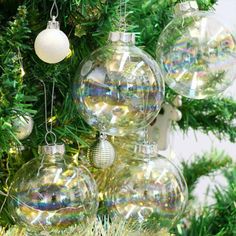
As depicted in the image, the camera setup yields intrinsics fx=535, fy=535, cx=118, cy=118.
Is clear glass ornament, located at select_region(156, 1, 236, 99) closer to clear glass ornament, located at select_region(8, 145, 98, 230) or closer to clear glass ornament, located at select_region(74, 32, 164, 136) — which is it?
clear glass ornament, located at select_region(74, 32, 164, 136)

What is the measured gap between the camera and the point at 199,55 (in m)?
0.53

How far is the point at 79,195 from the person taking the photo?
1.78 feet

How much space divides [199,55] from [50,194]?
0.20 meters

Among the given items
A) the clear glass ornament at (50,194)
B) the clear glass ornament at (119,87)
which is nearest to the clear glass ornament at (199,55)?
the clear glass ornament at (119,87)

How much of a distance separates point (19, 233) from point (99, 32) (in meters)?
0.22

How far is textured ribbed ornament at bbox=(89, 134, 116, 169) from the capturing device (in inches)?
24.2

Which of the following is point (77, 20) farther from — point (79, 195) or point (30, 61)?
point (79, 195)

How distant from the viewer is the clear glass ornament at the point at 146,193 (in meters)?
0.61

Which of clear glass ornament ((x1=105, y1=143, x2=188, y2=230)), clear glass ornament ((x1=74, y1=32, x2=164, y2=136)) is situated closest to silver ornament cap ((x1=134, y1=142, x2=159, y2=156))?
clear glass ornament ((x1=105, y1=143, x2=188, y2=230))

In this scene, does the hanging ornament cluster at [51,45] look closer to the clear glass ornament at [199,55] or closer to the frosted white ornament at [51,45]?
the frosted white ornament at [51,45]

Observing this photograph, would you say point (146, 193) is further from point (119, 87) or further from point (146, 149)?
point (119, 87)

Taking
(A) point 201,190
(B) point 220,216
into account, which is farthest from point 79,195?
(A) point 201,190

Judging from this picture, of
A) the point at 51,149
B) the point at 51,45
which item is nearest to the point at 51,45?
the point at 51,45

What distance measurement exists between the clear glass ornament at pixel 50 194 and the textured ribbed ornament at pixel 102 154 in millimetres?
66
